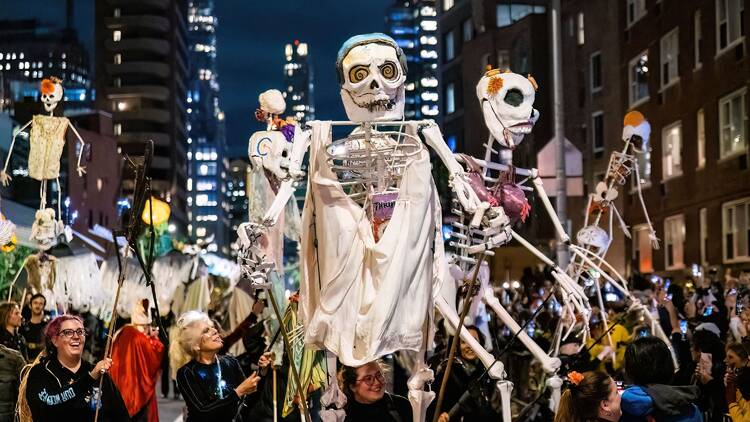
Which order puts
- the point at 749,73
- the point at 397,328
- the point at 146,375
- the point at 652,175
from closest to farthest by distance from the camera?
the point at 397,328, the point at 146,375, the point at 749,73, the point at 652,175

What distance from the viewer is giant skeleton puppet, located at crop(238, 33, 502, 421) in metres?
6.59

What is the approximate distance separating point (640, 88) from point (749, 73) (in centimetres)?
1081

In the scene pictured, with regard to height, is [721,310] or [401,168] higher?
[401,168]

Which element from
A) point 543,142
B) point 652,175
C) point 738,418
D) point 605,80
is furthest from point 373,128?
point 543,142

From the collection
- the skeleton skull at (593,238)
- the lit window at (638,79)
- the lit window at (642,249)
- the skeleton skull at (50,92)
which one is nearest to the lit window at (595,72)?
the lit window at (638,79)

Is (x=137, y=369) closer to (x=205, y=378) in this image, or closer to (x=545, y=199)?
(x=205, y=378)

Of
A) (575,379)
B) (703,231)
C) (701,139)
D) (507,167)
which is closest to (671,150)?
(701,139)

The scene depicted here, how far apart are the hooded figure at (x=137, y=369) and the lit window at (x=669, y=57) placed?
22.4 m

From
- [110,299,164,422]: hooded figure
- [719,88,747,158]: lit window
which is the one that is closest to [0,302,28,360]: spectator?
[110,299,164,422]: hooded figure

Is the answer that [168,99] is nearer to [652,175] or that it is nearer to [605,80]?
[605,80]

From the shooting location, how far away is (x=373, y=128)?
709cm

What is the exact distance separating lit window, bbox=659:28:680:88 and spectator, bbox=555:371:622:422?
81.9 ft

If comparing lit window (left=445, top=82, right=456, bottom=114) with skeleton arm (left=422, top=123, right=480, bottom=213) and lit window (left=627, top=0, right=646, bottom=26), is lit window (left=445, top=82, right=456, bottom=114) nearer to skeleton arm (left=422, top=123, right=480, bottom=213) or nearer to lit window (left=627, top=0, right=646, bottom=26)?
lit window (left=627, top=0, right=646, bottom=26)

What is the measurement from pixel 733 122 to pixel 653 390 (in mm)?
20495
